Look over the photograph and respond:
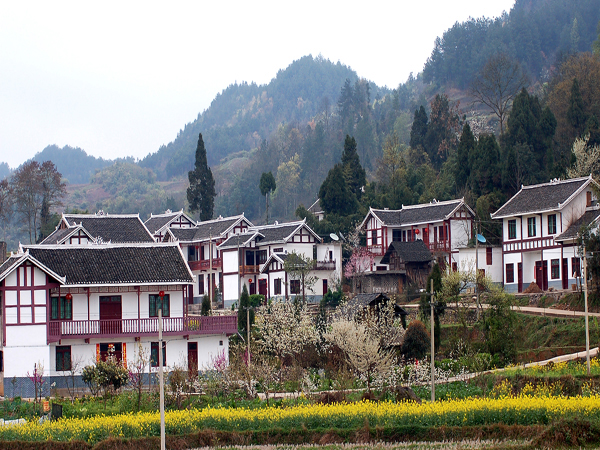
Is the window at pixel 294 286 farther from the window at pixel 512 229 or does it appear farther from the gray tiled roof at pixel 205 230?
the window at pixel 512 229

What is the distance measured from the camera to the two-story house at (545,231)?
4825 cm

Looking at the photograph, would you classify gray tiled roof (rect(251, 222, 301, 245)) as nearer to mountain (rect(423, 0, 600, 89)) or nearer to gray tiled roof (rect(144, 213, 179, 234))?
gray tiled roof (rect(144, 213, 179, 234))

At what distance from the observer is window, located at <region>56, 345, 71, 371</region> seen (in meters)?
37.8

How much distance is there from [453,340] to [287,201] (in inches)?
3280

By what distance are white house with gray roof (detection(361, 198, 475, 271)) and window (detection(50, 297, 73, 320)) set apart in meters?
27.7

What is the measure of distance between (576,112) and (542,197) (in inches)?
684

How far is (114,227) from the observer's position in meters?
55.7

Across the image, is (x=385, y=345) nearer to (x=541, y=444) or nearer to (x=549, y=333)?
(x=549, y=333)

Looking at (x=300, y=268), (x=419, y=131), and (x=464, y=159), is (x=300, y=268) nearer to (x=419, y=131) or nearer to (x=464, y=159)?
(x=464, y=159)

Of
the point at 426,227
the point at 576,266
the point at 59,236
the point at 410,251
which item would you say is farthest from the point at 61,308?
the point at 426,227

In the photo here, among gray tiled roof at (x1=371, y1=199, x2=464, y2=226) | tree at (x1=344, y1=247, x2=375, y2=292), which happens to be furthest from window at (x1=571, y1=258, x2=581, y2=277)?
tree at (x1=344, y1=247, x2=375, y2=292)

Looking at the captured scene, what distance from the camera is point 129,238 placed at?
5466 centimetres

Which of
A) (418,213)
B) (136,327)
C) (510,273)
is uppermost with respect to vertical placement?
(418,213)

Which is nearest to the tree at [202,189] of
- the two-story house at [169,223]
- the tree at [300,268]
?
the two-story house at [169,223]
